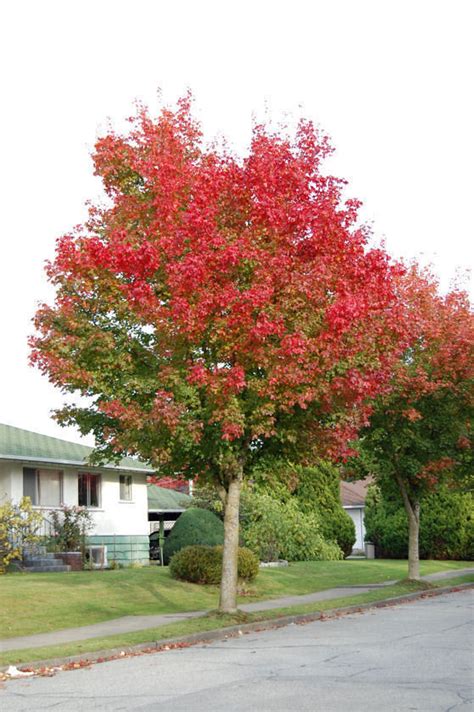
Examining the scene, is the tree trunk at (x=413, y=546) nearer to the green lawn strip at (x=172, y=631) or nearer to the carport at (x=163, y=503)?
the green lawn strip at (x=172, y=631)

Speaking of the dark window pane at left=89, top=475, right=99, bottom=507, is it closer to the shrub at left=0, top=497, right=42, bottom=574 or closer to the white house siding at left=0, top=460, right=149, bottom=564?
the white house siding at left=0, top=460, right=149, bottom=564

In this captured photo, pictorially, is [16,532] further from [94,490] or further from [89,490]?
[94,490]

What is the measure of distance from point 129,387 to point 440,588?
13.1 meters

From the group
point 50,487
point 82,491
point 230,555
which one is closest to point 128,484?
point 82,491

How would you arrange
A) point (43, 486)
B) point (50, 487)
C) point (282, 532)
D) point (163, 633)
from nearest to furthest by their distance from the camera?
1. point (163, 633)
2. point (43, 486)
3. point (50, 487)
4. point (282, 532)

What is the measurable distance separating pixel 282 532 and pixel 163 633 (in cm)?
2099

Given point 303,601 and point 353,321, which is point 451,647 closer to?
point 353,321

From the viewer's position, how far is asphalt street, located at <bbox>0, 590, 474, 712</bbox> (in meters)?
9.20

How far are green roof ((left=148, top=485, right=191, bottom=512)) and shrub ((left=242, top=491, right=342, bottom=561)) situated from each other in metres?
5.31

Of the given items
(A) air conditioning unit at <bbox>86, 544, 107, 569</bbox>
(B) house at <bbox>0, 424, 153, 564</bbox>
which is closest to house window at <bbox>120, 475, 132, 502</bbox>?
(B) house at <bbox>0, 424, 153, 564</bbox>

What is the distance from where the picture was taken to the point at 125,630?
1670cm

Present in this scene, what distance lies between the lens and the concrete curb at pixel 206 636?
42.4 feet

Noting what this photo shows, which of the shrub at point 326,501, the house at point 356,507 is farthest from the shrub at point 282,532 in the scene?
the house at point 356,507

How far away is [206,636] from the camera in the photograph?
15844mm
